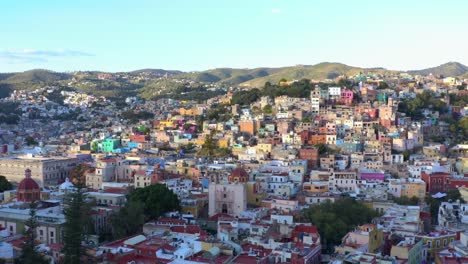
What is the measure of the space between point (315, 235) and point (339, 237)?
4.87 ft

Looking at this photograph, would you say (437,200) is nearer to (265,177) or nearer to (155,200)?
(265,177)

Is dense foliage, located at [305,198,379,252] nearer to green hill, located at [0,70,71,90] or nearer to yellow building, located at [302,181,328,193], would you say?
yellow building, located at [302,181,328,193]

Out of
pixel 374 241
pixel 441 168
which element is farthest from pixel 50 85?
pixel 374 241

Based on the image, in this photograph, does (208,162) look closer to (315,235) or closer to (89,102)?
(315,235)

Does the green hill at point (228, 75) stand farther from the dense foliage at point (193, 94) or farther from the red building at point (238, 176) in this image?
the red building at point (238, 176)

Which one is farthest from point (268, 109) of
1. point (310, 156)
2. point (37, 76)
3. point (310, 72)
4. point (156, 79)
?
point (37, 76)

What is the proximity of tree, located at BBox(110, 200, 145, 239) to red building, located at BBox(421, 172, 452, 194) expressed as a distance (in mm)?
14492

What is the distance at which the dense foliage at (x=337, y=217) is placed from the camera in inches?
792

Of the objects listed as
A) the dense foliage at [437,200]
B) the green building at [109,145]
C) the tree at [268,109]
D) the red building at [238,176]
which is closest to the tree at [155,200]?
the red building at [238,176]

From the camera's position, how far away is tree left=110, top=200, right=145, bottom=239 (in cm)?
2088

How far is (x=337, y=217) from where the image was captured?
21109 millimetres

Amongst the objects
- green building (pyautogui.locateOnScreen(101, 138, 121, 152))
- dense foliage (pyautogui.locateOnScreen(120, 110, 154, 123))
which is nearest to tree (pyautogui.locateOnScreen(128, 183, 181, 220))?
green building (pyautogui.locateOnScreen(101, 138, 121, 152))

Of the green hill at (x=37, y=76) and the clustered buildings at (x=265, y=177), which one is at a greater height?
the green hill at (x=37, y=76)

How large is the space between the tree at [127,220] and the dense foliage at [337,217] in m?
6.43
